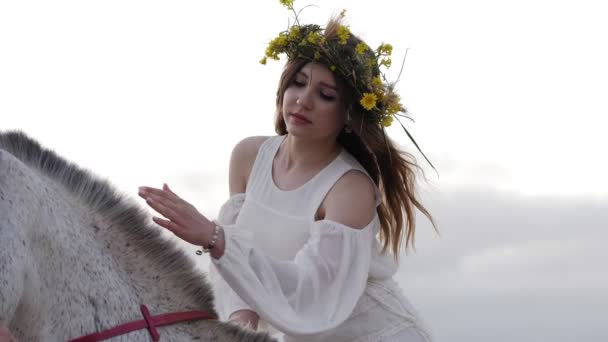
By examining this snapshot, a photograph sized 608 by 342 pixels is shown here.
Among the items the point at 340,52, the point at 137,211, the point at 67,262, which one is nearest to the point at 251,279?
the point at 137,211

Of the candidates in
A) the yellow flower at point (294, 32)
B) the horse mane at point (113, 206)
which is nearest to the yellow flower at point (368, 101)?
the yellow flower at point (294, 32)

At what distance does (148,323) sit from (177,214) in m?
0.45

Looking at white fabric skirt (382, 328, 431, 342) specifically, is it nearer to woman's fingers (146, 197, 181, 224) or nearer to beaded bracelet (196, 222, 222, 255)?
beaded bracelet (196, 222, 222, 255)

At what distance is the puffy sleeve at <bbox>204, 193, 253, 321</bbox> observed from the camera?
4633mm

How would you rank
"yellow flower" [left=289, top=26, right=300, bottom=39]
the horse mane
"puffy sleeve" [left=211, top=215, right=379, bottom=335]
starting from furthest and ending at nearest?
1. "yellow flower" [left=289, top=26, right=300, bottom=39]
2. "puffy sleeve" [left=211, top=215, right=379, bottom=335]
3. the horse mane

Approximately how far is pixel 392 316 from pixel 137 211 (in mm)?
1935

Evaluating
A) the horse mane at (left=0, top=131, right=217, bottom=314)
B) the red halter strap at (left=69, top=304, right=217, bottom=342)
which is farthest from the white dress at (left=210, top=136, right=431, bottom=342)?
the red halter strap at (left=69, top=304, right=217, bottom=342)

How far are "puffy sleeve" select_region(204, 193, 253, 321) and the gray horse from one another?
38.7 inches

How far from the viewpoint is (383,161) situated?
522cm

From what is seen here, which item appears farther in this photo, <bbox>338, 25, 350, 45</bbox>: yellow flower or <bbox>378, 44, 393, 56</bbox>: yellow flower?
<bbox>378, 44, 393, 56</bbox>: yellow flower

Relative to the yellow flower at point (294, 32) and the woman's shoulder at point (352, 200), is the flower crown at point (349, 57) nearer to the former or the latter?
the yellow flower at point (294, 32)

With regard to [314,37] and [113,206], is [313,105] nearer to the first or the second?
[314,37]

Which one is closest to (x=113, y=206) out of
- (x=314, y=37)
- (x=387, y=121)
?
(x=314, y=37)

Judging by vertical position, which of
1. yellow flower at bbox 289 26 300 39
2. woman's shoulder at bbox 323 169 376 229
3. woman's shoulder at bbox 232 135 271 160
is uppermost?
yellow flower at bbox 289 26 300 39
